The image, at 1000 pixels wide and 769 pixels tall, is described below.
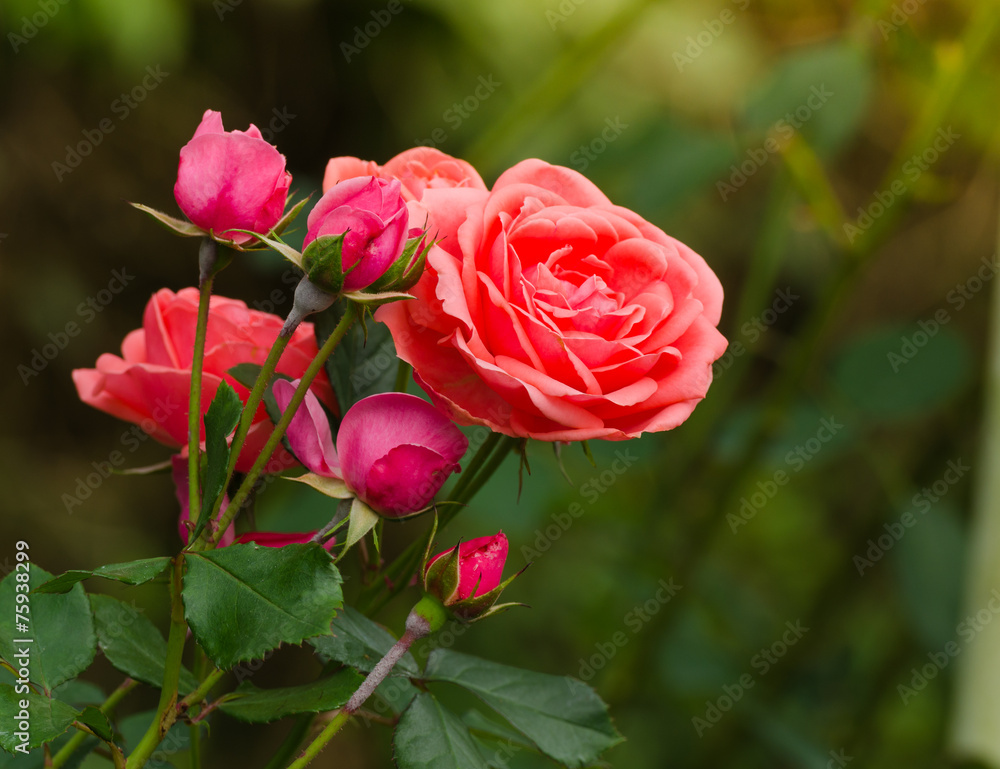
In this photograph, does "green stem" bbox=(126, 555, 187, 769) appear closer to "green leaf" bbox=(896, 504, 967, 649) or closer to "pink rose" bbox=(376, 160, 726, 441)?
"pink rose" bbox=(376, 160, 726, 441)

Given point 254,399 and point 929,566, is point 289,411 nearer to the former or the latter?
point 254,399

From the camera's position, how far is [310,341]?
40 cm

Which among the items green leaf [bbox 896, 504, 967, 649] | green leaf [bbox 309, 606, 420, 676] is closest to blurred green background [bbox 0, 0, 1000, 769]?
green leaf [bbox 896, 504, 967, 649]

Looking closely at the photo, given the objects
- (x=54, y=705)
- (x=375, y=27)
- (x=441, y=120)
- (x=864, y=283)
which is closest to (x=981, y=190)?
(x=864, y=283)

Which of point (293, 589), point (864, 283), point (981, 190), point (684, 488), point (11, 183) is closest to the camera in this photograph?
point (293, 589)

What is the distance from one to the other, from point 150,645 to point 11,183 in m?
1.72

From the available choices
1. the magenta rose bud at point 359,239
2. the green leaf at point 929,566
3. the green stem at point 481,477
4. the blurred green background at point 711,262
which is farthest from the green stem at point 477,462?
the green leaf at point 929,566

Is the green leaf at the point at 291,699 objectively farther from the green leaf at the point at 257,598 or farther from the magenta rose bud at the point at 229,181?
the magenta rose bud at the point at 229,181

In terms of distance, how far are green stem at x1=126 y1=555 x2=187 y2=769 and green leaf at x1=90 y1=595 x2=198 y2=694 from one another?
30mm

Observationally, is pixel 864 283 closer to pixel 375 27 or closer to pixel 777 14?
pixel 777 14

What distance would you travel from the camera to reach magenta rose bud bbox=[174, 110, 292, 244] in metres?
0.34

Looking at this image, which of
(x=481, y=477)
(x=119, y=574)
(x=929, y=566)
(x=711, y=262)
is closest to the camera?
(x=119, y=574)

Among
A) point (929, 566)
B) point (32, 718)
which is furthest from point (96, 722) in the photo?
point (929, 566)

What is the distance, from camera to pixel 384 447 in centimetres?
34
